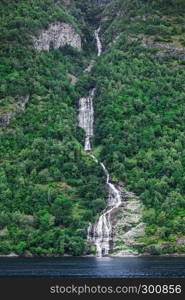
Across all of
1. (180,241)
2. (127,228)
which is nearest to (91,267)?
(180,241)

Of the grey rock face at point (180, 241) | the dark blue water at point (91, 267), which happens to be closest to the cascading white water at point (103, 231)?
the dark blue water at point (91, 267)

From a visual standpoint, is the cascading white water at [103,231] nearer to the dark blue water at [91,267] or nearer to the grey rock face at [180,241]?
the dark blue water at [91,267]

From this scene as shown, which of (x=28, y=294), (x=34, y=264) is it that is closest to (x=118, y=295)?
(x=28, y=294)

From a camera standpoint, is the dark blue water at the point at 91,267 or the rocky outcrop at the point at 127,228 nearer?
the dark blue water at the point at 91,267

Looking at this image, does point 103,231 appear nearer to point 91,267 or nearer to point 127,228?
point 127,228

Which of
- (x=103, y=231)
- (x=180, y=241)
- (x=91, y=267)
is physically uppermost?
(x=91, y=267)
